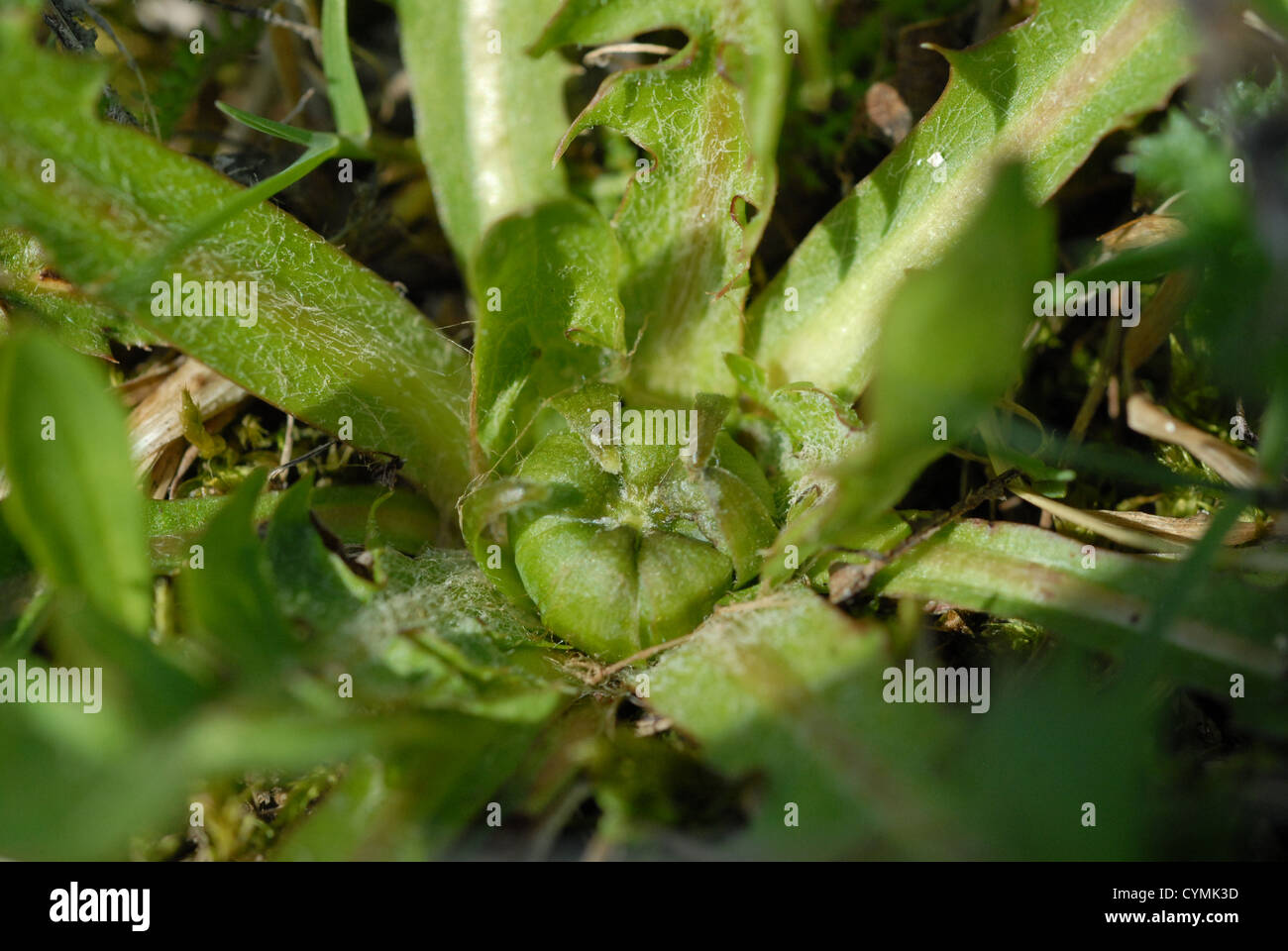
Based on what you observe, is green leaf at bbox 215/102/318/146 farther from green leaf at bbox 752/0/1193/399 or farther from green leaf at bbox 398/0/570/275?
green leaf at bbox 752/0/1193/399

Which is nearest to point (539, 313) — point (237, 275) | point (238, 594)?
point (237, 275)

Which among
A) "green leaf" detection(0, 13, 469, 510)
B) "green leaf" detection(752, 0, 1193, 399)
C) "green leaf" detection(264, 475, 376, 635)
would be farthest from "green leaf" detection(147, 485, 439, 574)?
"green leaf" detection(752, 0, 1193, 399)

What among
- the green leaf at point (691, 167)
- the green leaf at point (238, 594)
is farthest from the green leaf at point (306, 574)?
the green leaf at point (691, 167)

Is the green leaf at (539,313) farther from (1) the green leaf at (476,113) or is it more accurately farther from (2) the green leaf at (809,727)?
(2) the green leaf at (809,727)

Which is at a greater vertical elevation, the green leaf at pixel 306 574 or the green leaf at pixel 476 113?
the green leaf at pixel 476 113

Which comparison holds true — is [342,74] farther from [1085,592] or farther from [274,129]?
[1085,592]

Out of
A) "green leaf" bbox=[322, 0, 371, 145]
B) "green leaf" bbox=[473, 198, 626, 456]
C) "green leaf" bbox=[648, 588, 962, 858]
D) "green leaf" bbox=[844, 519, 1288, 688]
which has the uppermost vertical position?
"green leaf" bbox=[322, 0, 371, 145]
